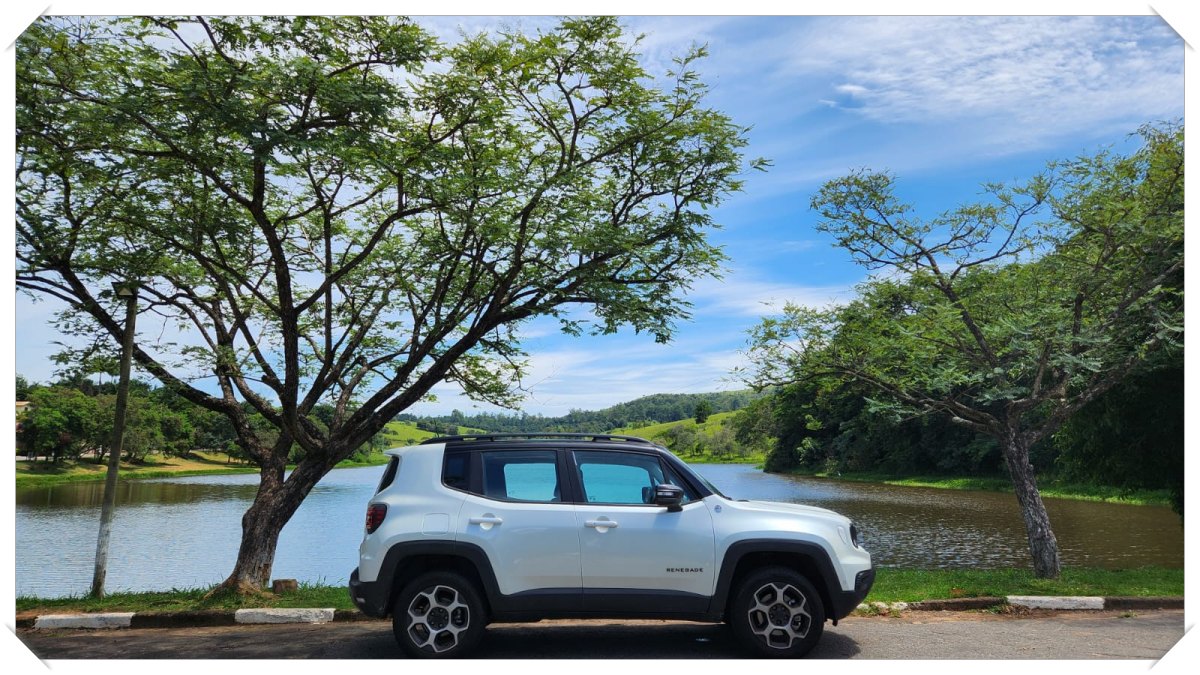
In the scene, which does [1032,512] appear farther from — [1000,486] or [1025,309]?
[1000,486]

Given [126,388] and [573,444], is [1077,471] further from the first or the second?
[126,388]

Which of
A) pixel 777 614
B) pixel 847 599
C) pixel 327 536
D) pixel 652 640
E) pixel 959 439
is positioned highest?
pixel 959 439

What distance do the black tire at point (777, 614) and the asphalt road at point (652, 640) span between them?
0.78 feet

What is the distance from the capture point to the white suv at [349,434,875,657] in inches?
240

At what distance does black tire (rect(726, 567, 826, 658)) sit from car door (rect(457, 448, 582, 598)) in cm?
127

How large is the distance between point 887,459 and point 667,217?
4588 cm

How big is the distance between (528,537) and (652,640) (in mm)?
1541

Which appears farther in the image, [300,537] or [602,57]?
[300,537]

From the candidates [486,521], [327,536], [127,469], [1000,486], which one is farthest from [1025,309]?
[127,469]

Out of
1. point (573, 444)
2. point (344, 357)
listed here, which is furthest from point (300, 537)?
point (573, 444)

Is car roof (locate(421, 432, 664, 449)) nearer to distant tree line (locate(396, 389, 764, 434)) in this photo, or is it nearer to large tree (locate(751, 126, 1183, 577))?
distant tree line (locate(396, 389, 764, 434))

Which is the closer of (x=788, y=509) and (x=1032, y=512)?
(x=788, y=509)

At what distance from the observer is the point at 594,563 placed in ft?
20.0

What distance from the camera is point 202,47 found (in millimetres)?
8672
